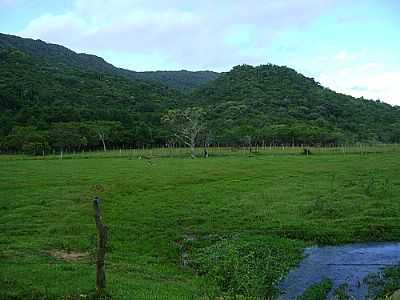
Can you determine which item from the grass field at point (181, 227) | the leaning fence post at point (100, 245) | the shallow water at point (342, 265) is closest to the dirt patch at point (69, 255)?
the grass field at point (181, 227)

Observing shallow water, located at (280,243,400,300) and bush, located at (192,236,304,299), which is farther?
shallow water, located at (280,243,400,300)

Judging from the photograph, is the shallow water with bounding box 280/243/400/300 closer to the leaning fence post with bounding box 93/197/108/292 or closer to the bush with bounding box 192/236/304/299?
the bush with bounding box 192/236/304/299

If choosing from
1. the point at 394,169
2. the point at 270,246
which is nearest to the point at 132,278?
the point at 270,246

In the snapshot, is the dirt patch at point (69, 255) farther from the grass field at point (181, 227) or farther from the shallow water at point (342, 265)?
the shallow water at point (342, 265)

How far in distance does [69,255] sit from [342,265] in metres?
15.1

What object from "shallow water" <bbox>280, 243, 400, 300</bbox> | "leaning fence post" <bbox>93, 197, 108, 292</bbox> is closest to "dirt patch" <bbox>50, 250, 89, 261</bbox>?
"leaning fence post" <bbox>93, 197, 108, 292</bbox>

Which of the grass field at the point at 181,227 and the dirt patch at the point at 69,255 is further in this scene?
the dirt patch at the point at 69,255

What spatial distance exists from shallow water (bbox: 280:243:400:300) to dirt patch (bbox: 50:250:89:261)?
1080 cm

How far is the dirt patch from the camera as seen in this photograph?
2393cm

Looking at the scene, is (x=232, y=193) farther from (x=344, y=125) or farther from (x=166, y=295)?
(x=344, y=125)

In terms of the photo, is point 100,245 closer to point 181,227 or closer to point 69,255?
point 69,255

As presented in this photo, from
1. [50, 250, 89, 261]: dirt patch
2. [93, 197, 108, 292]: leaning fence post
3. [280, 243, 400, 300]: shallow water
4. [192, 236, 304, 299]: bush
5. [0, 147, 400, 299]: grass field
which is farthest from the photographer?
[50, 250, 89, 261]: dirt patch

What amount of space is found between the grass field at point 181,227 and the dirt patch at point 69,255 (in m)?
0.06

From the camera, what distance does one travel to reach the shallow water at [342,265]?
2133cm
